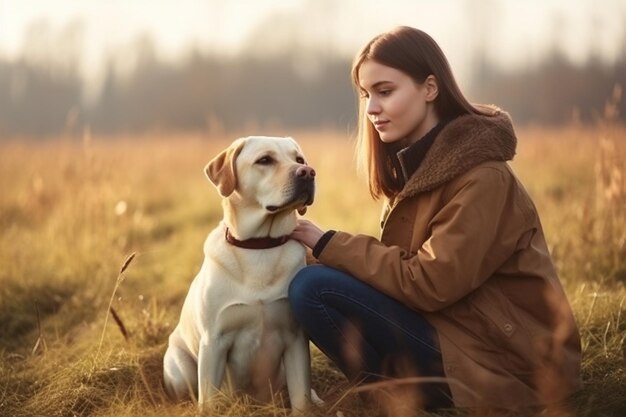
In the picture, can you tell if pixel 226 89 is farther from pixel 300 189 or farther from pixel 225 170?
pixel 300 189

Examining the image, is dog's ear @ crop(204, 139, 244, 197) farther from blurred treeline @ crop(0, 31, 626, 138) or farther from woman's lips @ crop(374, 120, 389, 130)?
blurred treeline @ crop(0, 31, 626, 138)

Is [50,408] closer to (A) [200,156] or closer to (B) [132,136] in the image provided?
(A) [200,156]

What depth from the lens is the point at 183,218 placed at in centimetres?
796

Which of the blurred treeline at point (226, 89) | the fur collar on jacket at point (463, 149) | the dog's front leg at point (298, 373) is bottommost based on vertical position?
the blurred treeline at point (226, 89)

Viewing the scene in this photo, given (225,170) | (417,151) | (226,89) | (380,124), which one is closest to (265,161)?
(225,170)

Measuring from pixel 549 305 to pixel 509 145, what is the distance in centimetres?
58

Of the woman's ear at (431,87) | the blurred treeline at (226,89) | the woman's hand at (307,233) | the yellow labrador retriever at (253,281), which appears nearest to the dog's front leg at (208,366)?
the yellow labrador retriever at (253,281)

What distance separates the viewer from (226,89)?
35.1 metres

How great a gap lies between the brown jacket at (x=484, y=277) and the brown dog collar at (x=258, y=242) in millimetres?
388

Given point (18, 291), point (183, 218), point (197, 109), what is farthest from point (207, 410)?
point (197, 109)

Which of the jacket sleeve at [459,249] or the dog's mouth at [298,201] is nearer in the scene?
the jacket sleeve at [459,249]

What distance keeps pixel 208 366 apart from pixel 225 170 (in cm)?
75

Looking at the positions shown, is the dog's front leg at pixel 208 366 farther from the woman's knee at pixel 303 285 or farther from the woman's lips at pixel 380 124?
the woman's lips at pixel 380 124

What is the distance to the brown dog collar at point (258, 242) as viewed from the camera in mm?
2859
